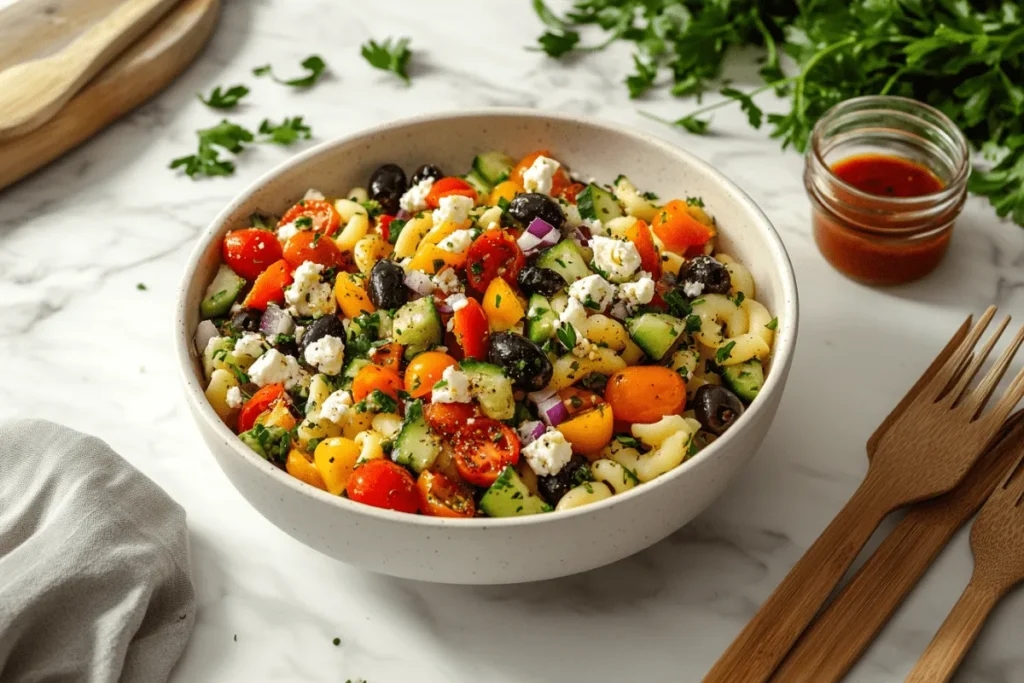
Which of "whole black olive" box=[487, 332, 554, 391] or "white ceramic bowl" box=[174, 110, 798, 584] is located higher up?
"whole black olive" box=[487, 332, 554, 391]

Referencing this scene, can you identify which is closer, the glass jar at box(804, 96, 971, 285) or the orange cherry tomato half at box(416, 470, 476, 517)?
the orange cherry tomato half at box(416, 470, 476, 517)

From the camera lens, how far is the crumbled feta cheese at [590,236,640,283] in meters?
2.22

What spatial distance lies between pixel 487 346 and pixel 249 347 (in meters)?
0.51

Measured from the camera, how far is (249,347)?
226 centimetres

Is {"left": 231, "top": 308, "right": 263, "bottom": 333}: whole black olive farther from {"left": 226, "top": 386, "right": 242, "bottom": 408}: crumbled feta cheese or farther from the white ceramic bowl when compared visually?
{"left": 226, "top": 386, "right": 242, "bottom": 408}: crumbled feta cheese

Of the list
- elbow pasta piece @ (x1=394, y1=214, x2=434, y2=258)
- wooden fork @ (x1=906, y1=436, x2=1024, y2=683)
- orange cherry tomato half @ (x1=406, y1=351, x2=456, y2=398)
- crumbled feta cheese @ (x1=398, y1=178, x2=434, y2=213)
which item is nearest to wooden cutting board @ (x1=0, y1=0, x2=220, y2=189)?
crumbled feta cheese @ (x1=398, y1=178, x2=434, y2=213)

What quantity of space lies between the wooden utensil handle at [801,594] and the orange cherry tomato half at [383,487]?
65cm

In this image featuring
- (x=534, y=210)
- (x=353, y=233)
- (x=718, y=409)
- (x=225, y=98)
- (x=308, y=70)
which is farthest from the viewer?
(x=308, y=70)

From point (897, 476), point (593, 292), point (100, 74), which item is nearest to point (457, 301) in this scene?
point (593, 292)

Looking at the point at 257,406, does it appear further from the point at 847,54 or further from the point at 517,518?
the point at 847,54

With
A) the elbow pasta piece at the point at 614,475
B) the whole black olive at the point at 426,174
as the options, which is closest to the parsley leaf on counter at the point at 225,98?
the whole black olive at the point at 426,174

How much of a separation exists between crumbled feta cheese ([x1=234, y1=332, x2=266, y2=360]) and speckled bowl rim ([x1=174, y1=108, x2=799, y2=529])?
0.34 ft

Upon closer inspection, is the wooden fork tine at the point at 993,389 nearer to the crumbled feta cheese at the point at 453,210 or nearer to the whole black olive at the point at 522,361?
the whole black olive at the point at 522,361

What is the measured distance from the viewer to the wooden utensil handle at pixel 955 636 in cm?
200
